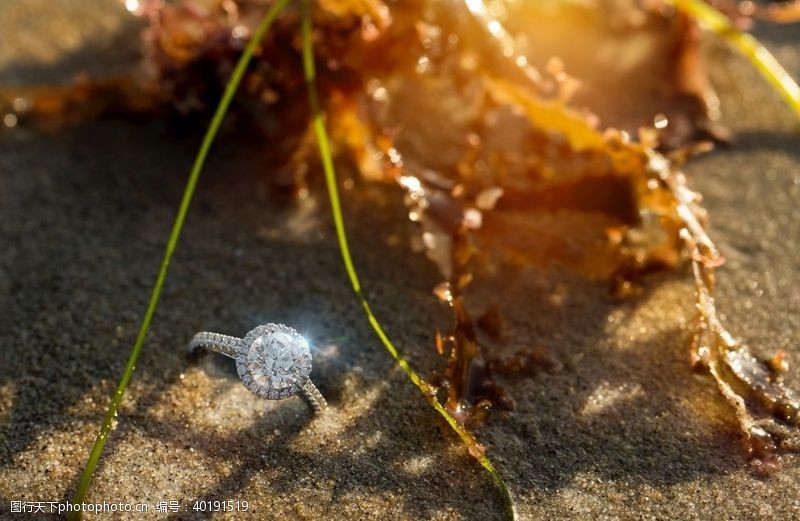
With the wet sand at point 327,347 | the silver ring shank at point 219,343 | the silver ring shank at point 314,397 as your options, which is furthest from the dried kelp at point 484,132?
the silver ring shank at point 219,343

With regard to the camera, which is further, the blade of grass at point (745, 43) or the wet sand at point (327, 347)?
the blade of grass at point (745, 43)

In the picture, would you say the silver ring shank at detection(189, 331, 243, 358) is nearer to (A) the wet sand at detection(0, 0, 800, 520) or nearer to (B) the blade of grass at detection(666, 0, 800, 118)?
(A) the wet sand at detection(0, 0, 800, 520)

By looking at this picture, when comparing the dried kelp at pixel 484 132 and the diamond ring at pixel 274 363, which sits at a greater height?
the dried kelp at pixel 484 132

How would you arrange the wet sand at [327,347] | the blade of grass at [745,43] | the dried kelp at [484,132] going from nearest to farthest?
the wet sand at [327,347] < the dried kelp at [484,132] < the blade of grass at [745,43]

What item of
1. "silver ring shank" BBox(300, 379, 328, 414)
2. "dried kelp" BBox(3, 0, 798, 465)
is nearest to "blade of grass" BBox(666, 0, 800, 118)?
"dried kelp" BBox(3, 0, 798, 465)

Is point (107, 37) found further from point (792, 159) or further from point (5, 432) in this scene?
point (792, 159)

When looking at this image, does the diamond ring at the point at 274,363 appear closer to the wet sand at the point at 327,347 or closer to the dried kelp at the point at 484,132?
the wet sand at the point at 327,347
